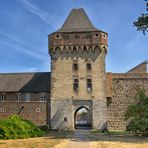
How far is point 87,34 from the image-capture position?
44.2 m

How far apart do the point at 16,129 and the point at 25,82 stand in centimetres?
1777

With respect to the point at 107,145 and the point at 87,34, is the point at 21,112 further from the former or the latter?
the point at 107,145

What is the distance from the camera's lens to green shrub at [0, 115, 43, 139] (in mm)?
A: 29375

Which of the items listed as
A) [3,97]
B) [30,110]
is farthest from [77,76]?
[3,97]

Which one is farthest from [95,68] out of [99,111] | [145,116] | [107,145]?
[107,145]

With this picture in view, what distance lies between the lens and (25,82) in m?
47.9

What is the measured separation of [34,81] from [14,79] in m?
3.43

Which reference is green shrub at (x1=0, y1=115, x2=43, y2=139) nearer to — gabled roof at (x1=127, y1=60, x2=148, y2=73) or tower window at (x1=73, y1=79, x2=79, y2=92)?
tower window at (x1=73, y1=79, x2=79, y2=92)

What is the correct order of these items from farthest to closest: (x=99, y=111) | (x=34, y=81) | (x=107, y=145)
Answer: (x=34, y=81), (x=99, y=111), (x=107, y=145)

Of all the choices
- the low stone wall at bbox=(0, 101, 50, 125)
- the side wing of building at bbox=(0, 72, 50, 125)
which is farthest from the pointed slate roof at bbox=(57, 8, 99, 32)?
the low stone wall at bbox=(0, 101, 50, 125)

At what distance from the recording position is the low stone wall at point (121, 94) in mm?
44281

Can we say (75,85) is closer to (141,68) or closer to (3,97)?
(3,97)

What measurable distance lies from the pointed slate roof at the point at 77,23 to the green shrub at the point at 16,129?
54.8ft

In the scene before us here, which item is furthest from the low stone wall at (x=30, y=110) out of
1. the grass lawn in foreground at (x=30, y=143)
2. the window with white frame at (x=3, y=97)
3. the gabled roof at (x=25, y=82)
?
the grass lawn in foreground at (x=30, y=143)
